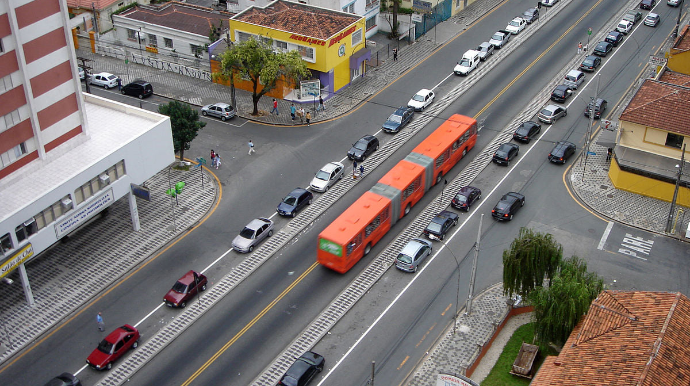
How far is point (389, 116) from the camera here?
76.8 m

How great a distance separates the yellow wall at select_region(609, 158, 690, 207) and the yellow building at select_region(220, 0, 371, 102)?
31.2 metres

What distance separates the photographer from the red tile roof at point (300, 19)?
79.1 metres

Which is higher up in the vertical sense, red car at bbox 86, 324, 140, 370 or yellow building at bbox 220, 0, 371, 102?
yellow building at bbox 220, 0, 371, 102

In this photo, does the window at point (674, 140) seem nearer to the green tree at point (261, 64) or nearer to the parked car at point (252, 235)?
the parked car at point (252, 235)

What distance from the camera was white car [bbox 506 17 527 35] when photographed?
315 feet

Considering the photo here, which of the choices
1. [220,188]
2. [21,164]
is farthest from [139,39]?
[21,164]

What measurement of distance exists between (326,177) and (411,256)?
1328cm

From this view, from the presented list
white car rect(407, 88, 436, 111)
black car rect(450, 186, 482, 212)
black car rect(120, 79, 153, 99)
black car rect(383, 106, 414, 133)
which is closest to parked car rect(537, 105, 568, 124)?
white car rect(407, 88, 436, 111)

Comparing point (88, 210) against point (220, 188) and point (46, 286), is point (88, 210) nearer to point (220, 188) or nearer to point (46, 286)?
point (46, 286)

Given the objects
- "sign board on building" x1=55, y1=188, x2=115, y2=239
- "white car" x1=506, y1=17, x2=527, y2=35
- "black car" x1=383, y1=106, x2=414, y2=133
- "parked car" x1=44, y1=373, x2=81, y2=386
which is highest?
"sign board on building" x1=55, y1=188, x2=115, y2=239

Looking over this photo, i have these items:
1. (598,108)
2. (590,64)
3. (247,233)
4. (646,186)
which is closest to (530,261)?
(646,186)

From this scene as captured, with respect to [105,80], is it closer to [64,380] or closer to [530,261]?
[64,380]

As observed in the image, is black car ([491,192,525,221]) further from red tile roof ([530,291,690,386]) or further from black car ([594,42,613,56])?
black car ([594,42,613,56])

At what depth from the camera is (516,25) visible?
96.6 meters
